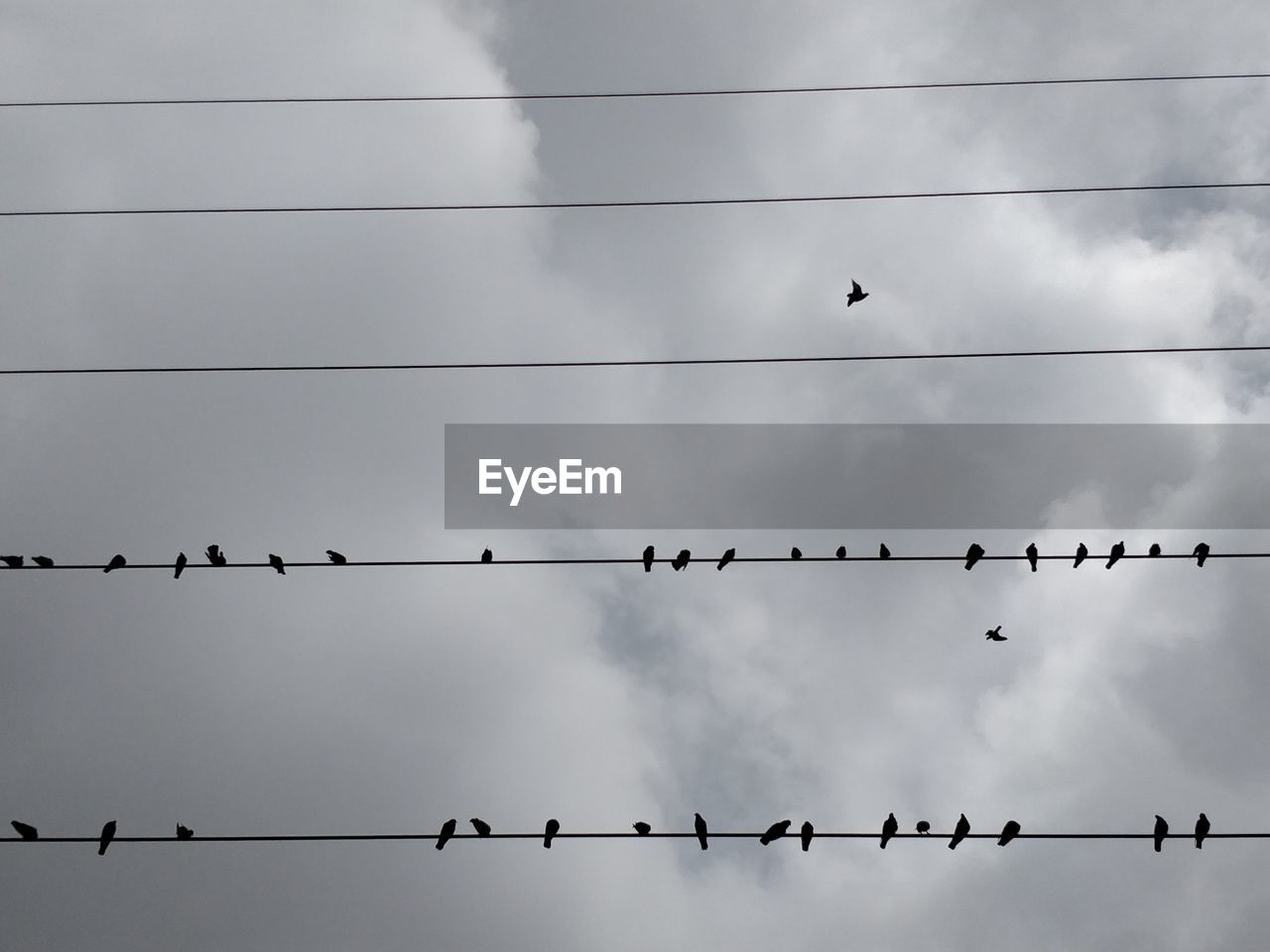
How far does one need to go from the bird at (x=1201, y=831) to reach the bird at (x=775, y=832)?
12.4 ft

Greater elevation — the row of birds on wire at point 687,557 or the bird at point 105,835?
the row of birds on wire at point 687,557

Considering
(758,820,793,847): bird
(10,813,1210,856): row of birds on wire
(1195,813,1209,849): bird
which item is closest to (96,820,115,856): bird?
(10,813,1210,856): row of birds on wire

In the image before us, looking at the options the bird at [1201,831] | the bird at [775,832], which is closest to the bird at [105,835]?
the bird at [775,832]

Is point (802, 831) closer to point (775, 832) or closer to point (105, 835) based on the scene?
point (775, 832)

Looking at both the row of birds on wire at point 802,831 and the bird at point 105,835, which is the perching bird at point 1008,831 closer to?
the row of birds on wire at point 802,831

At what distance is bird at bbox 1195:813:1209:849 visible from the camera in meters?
9.22

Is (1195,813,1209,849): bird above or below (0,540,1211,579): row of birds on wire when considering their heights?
below

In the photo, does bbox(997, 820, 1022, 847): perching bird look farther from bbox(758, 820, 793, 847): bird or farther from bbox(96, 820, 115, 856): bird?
bbox(96, 820, 115, 856): bird

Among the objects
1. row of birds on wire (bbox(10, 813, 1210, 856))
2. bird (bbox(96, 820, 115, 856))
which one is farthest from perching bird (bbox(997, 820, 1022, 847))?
bird (bbox(96, 820, 115, 856))

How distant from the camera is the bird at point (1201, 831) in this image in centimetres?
922

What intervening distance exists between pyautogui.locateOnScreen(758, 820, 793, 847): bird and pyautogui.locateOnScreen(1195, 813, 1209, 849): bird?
378 cm

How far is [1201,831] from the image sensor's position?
9648 millimetres

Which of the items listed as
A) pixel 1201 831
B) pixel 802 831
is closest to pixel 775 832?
pixel 802 831

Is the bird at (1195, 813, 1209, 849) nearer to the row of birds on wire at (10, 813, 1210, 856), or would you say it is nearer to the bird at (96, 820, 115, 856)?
the row of birds on wire at (10, 813, 1210, 856)
